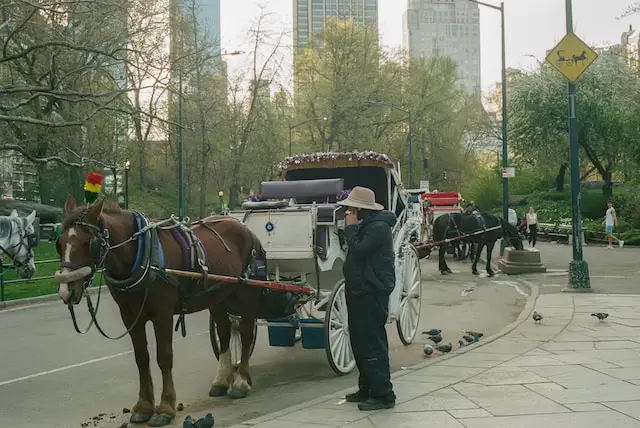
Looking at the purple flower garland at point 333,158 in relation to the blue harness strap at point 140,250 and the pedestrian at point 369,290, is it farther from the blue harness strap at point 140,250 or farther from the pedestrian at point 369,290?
the blue harness strap at point 140,250

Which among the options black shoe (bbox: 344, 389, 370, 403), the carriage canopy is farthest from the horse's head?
the carriage canopy

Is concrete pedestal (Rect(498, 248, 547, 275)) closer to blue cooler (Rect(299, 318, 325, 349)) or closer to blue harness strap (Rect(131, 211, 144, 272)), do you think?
blue cooler (Rect(299, 318, 325, 349))

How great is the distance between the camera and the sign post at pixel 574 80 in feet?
49.7

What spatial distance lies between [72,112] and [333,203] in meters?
20.8

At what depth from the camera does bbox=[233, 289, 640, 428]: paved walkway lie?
6.07 m

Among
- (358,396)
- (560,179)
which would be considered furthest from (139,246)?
(560,179)

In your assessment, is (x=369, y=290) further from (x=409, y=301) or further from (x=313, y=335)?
(x=409, y=301)

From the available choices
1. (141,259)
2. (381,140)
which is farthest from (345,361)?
(381,140)

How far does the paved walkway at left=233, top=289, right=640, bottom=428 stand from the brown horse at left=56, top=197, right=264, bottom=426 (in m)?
1.21

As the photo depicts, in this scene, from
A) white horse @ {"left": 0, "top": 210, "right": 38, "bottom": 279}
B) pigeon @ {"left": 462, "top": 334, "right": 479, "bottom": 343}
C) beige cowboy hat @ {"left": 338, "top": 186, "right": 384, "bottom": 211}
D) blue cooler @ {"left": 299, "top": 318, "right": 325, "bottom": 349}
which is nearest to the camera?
beige cowboy hat @ {"left": 338, "top": 186, "right": 384, "bottom": 211}

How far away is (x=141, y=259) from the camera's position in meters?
6.78

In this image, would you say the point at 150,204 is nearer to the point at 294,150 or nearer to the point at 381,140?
the point at 294,150

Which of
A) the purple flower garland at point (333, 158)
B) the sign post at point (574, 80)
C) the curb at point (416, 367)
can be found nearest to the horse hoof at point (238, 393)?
the curb at point (416, 367)

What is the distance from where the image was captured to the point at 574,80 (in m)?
15.1
